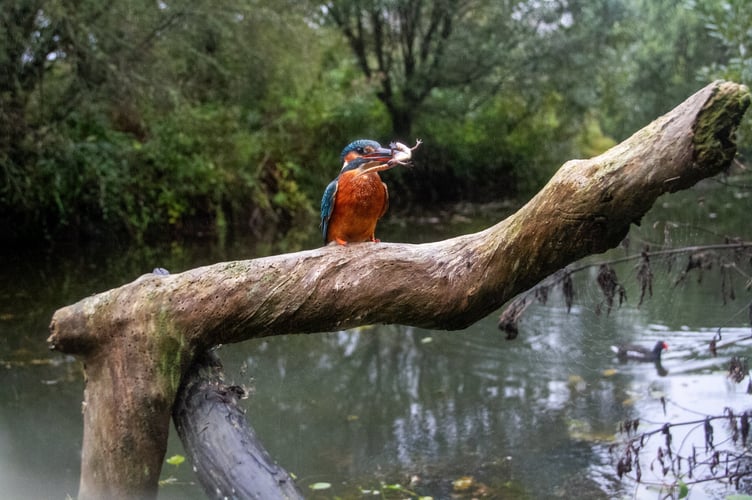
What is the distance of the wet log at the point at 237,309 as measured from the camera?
232 centimetres

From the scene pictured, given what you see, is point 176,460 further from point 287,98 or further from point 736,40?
point 287,98

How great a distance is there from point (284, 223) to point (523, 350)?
6.57 m

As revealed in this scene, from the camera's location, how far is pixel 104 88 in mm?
8586

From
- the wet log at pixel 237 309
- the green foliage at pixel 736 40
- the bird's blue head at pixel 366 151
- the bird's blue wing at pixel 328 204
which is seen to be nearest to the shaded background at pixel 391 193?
the green foliage at pixel 736 40

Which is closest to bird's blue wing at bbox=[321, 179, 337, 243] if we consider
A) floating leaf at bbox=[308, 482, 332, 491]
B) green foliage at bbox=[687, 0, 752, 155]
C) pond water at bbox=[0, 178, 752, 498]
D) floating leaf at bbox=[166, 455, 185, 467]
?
pond water at bbox=[0, 178, 752, 498]

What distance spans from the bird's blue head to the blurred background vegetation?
303 cm

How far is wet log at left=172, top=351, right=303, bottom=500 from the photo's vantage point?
85.3 inches

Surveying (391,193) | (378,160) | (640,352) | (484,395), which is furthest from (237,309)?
(391,193)

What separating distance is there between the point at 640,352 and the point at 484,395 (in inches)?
41.7

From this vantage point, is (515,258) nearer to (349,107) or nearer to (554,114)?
(554,114)

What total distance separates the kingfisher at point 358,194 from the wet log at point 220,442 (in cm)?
62

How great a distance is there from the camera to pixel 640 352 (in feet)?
15.9

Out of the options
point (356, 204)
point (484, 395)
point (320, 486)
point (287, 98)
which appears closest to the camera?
point (356, 204)

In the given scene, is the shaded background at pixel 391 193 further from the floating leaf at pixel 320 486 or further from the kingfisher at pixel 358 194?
the kingfisher at pixel 358 194
